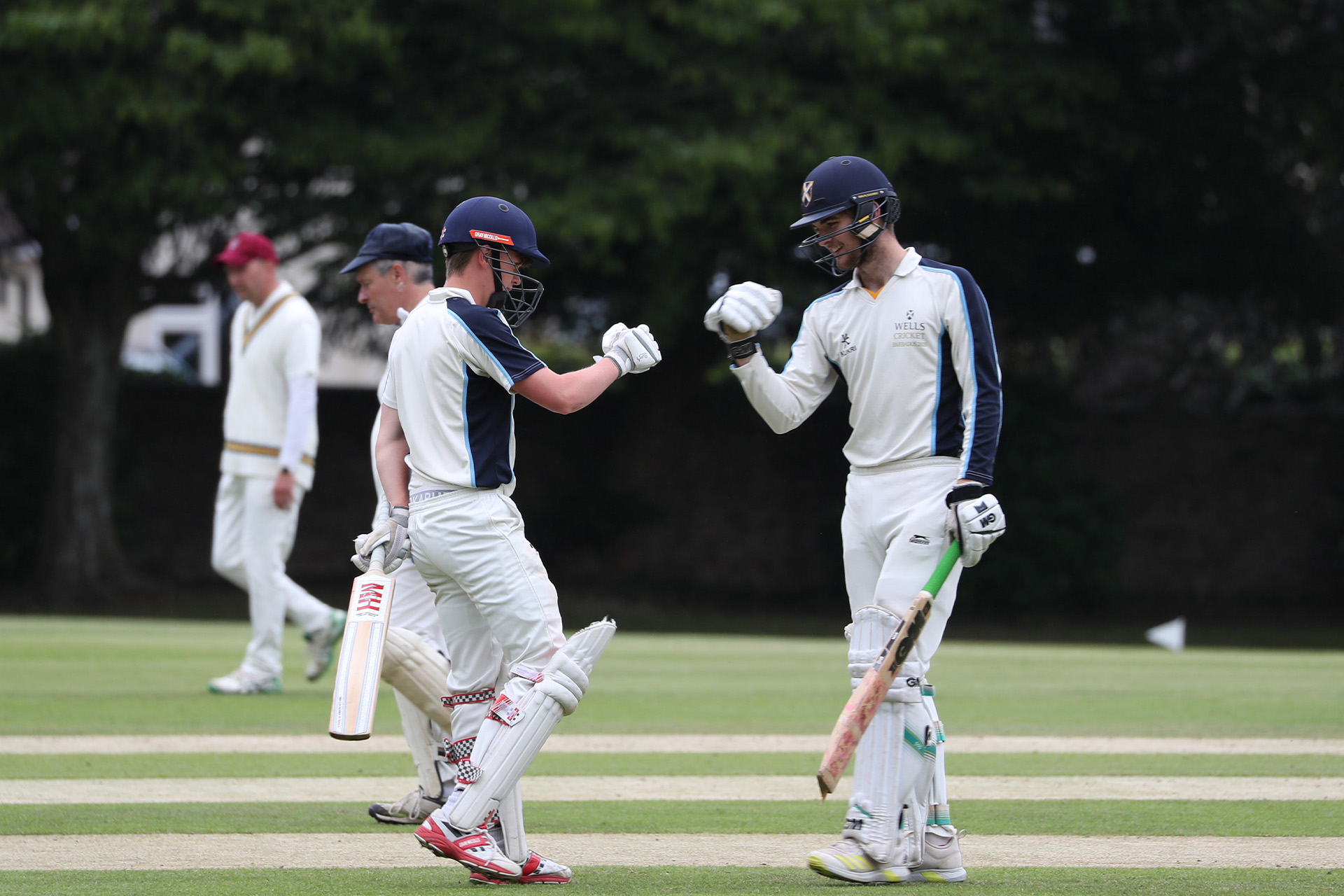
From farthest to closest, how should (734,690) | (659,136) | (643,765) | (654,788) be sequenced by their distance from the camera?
(659,136) → (734,690) → (643,765) → (654,788)

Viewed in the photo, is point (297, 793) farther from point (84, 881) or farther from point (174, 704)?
point (174, 704)

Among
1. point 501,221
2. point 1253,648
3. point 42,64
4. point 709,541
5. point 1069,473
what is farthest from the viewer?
point 709,541

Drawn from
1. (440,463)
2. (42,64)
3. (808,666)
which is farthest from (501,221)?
(42,64)

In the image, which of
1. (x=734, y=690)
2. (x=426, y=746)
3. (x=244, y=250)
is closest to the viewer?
(x=426, y=746)

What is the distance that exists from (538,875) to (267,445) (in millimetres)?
5048

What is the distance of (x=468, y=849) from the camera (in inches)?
190

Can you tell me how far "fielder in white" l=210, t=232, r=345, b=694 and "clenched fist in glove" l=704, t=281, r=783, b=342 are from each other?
471 centimetres

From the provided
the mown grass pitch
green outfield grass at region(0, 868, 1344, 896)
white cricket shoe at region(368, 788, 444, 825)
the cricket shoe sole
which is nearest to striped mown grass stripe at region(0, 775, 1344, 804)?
the mown grass pitch

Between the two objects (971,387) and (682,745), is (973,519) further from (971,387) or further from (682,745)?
(682,745)

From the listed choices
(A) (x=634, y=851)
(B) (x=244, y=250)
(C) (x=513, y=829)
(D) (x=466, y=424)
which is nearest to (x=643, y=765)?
(A) (x=634, y=851)

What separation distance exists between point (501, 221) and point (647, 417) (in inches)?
667

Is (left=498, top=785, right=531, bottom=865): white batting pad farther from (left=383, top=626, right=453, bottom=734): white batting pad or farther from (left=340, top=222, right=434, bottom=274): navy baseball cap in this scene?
(left=340, top=222, right=434, bottom=274): navy baseball cap

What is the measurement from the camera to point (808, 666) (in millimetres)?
12445

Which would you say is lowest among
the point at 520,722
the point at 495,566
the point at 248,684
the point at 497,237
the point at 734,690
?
the point at 734,690
